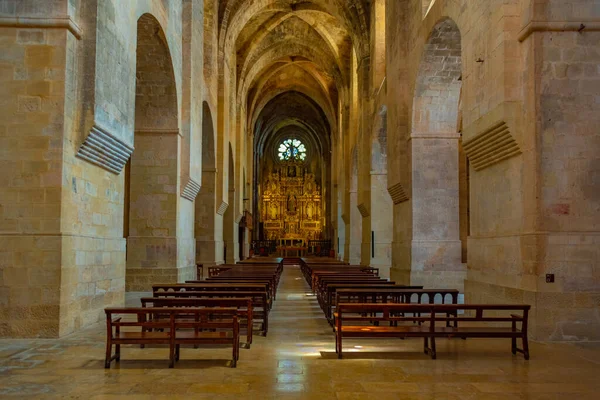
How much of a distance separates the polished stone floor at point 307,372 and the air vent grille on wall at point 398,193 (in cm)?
727

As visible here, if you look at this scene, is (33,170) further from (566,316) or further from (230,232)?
(230,232)

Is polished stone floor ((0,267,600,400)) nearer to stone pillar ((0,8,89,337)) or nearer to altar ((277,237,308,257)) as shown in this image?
Result: stone pillar ((0,8,89,337))

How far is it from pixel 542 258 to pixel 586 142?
1.63 meters

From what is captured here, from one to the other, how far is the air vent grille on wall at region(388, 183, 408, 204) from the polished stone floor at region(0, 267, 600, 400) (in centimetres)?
727

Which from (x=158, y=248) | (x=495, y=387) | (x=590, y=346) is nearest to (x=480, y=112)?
(x=590, y=346)

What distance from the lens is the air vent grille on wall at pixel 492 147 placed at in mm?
8109

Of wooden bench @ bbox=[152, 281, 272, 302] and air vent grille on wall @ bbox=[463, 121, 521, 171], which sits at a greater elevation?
air vent grille on wall @ bbox=[463, 121, 521, 171]

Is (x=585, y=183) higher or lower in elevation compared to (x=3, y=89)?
lower

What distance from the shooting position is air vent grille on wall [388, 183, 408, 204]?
47.3ft

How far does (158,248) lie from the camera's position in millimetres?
14594

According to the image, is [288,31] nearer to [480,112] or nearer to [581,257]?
[480,112]

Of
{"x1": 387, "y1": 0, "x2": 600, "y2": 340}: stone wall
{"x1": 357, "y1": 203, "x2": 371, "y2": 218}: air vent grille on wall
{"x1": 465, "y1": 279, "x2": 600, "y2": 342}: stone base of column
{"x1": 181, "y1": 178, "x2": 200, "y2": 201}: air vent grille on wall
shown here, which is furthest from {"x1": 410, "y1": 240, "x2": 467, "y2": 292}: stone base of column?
{"x1": 357, "y1": 203, "x2": 371, "y2": 218}: air vent grille on wall

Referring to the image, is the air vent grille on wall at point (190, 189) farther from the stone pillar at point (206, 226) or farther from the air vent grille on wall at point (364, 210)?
the air vent grille on wall at point (364, 210)

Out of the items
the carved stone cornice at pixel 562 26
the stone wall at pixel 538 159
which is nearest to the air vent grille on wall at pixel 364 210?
the stone wall at pixel 538 159
